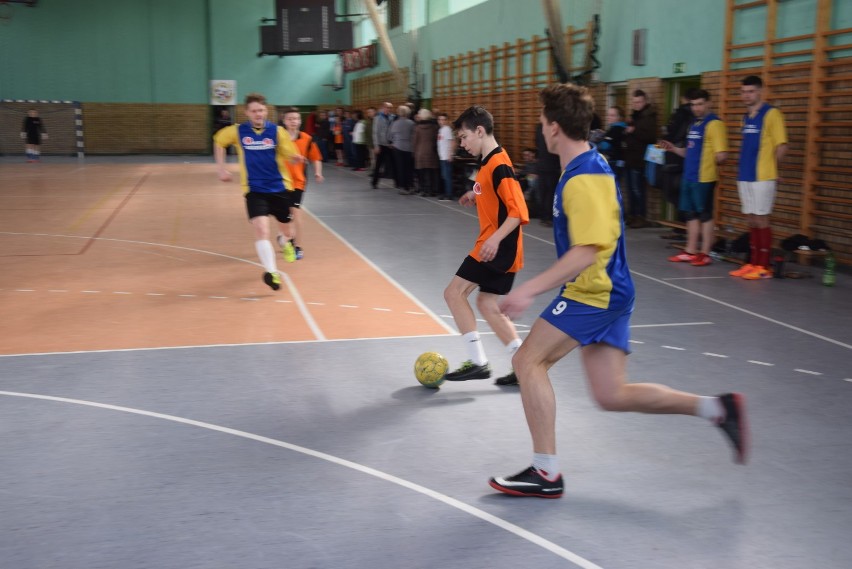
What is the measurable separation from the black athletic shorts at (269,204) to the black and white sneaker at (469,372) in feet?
11.9

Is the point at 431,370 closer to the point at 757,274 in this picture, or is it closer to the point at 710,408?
the point at 710,408

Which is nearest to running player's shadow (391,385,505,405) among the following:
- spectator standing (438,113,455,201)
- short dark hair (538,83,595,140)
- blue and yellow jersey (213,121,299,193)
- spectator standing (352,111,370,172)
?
short dark hair (538,83,595,140)

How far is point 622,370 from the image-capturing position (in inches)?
141

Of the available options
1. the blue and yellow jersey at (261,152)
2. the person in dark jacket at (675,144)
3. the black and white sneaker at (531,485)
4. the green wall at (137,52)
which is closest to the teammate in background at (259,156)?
the blue and yellow jersey at (261,152)

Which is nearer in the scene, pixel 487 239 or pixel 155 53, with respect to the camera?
pixel 487 239

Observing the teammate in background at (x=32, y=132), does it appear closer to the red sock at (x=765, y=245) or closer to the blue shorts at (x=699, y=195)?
the blue shorts at (x=699, y=195)

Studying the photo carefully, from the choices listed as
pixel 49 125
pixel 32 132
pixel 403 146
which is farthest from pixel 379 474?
pixel 49 125

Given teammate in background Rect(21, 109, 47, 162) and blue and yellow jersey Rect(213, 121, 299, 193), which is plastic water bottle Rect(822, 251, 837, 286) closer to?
blue and yellow jersey Rect(213, 121, 299, 193)

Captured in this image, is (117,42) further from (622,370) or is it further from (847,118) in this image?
(622,370)

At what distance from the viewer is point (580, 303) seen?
3475 millimetres

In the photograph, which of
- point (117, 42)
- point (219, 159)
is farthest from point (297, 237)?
point (117, 42)

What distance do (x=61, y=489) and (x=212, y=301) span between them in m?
4.15

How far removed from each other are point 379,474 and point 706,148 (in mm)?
6842

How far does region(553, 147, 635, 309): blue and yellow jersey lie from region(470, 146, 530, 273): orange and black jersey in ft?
4.27
